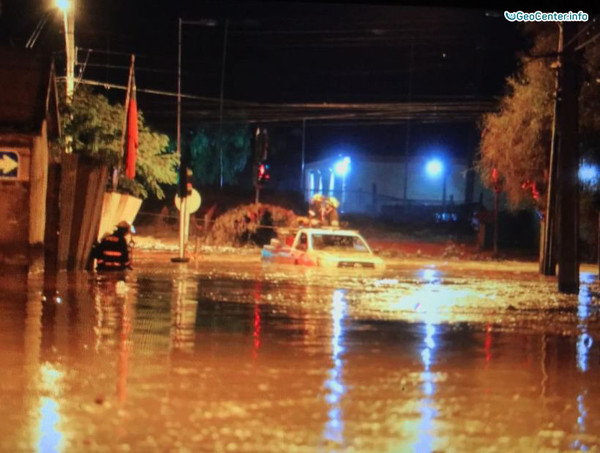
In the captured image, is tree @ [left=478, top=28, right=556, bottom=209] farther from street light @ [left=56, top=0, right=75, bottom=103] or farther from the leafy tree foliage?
street light @ [left=56, top=0, right=75, bottom=103]

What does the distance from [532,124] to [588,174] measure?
2442mm

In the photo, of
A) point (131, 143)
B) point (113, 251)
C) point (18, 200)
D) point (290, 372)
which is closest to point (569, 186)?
point (113, 251)

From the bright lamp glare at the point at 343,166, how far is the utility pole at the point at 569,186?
1719 inches

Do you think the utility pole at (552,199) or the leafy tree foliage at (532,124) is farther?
the leafy tree foliage at (532,124)

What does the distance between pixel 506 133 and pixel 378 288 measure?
957 cm

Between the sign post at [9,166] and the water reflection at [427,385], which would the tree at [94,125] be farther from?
the water reflection at [427,385]

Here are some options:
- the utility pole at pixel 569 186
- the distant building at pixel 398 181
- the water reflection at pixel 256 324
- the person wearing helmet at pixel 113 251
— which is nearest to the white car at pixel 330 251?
the person wearing helmet at pixel 113 251

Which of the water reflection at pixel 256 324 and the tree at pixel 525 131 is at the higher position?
the tree at pixel 525 131

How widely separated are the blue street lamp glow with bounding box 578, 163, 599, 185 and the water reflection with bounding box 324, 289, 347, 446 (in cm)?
1297

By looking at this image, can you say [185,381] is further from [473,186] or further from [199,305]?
[473,186]

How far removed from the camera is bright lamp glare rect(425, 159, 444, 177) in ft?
210

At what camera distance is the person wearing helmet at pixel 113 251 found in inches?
938

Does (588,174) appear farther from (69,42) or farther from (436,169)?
(436,169)

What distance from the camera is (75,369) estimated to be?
31.2 feet
